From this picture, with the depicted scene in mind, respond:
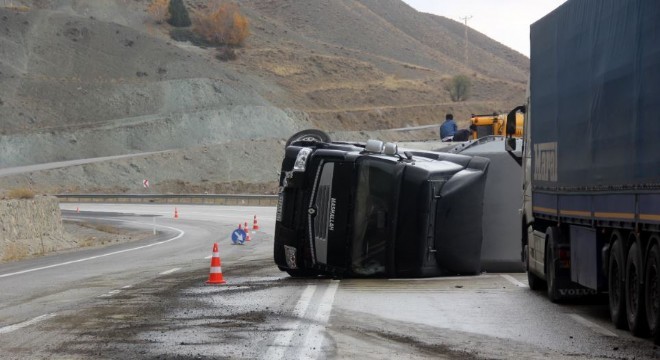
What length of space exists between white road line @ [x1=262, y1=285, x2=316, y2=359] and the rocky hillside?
67546 millimetres

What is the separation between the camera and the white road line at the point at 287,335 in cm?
1109

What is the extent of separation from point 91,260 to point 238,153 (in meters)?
63.5

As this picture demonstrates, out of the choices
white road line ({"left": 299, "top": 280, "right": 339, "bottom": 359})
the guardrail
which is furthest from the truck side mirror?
the guardrail

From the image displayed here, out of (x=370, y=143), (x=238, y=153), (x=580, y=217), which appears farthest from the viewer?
(x=238, y=153)

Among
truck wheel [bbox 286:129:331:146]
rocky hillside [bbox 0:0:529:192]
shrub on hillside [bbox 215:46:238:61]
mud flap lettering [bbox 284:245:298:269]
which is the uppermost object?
shrub on hillside [bbox 215:46:238:61]

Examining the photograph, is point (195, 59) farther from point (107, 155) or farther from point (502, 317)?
point (502, 317)

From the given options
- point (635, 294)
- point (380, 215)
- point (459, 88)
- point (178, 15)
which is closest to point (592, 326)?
point (635, 294)

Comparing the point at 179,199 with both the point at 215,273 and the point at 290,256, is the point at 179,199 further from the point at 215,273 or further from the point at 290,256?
the point at 290,256

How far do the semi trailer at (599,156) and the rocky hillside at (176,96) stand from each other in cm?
6735

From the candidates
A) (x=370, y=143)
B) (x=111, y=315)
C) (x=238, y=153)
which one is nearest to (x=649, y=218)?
(x=111, y=315)

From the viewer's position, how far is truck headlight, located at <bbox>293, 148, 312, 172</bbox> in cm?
2098

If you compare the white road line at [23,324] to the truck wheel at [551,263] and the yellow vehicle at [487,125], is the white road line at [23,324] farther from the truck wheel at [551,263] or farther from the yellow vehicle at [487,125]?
the yellow vehicle at [487,125]

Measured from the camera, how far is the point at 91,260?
31.1m

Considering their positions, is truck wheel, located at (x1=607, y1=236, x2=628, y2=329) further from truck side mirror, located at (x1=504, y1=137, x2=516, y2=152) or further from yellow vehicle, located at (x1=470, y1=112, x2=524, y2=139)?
yellow vehicle, located at (x1=470, y1=112, x2=524, y2=139)
